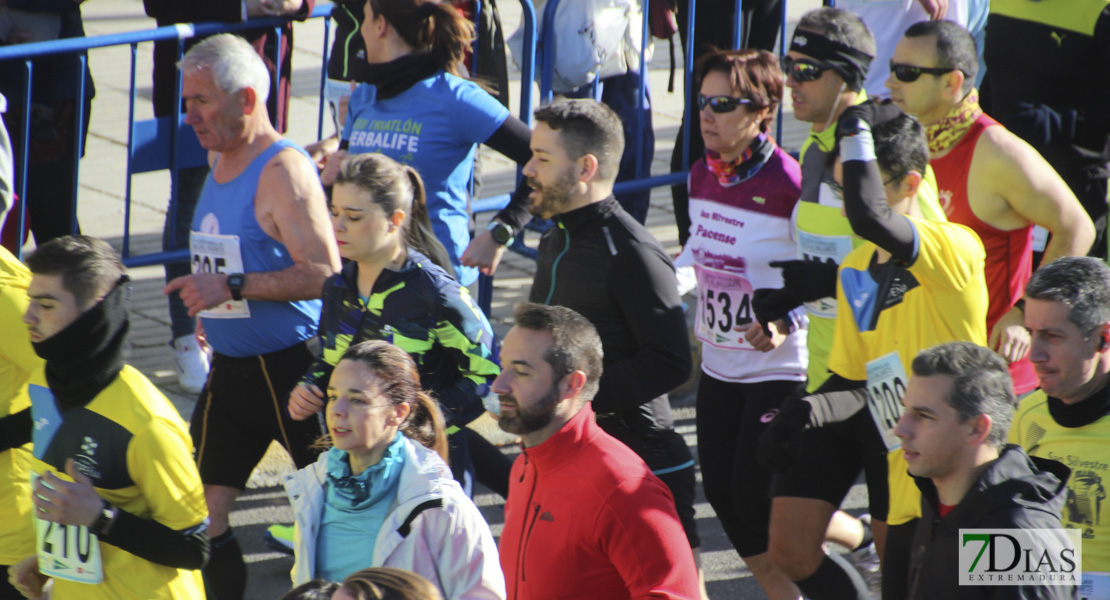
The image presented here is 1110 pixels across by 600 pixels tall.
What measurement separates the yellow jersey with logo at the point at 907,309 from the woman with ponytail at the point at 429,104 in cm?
150

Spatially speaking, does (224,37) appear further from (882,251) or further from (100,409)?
(882,251)

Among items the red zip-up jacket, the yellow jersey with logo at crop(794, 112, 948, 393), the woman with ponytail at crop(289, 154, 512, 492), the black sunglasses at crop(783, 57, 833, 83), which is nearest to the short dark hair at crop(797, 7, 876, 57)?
the black sunglasses at crop(783, 57, 833, 83)

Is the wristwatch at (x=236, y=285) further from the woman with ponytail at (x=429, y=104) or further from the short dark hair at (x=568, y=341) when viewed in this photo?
the short dark hair at (x=568, y=341)

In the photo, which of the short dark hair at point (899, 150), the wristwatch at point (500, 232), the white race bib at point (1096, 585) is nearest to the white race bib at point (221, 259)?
the wristwatch at point (500, 232)

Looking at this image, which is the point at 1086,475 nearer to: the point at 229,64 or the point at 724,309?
the point at 724,309

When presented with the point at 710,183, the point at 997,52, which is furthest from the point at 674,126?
the point at 710,183

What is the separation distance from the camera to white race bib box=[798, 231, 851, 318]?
180 inches

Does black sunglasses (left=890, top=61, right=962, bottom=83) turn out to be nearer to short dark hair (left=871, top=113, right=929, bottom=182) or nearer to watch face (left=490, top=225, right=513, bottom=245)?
short dark hair (left=871, top=113, right=929, bottom=182)

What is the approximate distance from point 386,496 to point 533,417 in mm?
427

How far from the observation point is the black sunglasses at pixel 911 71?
4.70 m

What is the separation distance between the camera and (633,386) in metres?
4.17

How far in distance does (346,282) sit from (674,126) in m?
7.18

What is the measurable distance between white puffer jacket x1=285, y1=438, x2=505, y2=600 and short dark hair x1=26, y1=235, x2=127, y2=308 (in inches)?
36.2

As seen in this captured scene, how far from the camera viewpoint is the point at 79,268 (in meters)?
3.67
